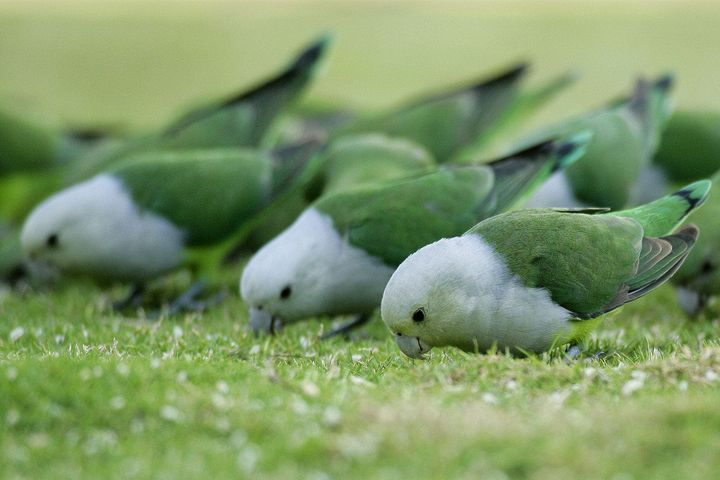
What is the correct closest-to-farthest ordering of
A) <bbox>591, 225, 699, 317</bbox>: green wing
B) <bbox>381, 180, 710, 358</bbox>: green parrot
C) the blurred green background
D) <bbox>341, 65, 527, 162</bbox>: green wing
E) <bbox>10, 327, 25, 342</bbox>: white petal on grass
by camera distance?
<bbox>381, 180, 710, 358</bbox>: green parrot → <bbox>591, 225, 699, 317</bbox>: green wing → <bbox>10, 327, 25, 342</bbox>: white petal on grass → <bbox>341, 65, 527, 162</bbox>: green wing → the blurred green background

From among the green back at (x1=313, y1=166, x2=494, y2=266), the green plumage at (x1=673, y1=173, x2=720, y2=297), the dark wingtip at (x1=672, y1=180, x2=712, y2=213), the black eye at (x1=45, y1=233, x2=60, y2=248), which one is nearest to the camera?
the dark wingtip at (x1=672, y1=180, x2=712, y2=213)

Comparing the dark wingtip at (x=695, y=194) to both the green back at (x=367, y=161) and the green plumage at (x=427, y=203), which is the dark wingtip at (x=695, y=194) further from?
the green back at (x=367, y=161)

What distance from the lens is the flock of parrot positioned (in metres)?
5.02

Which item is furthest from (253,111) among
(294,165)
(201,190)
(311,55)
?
(201,190)

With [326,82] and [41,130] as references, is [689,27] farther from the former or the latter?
[41,130]

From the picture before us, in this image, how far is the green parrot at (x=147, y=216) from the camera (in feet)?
24.1

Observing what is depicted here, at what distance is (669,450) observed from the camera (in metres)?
3.35

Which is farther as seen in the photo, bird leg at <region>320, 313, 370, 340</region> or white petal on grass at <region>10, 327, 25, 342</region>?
bird leg at <region>320, 313, 370, 340</region>

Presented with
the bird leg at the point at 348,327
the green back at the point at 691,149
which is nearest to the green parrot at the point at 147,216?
the bird leg at the point at 348,327

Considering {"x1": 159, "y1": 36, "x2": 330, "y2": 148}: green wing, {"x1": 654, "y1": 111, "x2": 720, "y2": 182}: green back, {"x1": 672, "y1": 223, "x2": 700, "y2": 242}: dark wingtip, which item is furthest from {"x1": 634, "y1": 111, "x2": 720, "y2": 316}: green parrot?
{"x1": 672, "y1": 223, "x2": 700, "y2": 242}: dark wingtip

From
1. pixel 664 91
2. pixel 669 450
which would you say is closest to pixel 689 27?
pixel 664 91

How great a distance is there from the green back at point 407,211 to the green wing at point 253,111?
8.84 ft

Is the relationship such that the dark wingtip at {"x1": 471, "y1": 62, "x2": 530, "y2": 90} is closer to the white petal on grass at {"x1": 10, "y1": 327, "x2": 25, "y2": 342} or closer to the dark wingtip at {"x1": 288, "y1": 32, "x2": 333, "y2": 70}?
the dark wingtip at {"x1": 288, "y1": 32, "x2": 333, "y2": 70}

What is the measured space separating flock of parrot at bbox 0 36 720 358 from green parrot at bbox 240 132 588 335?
10 mm
